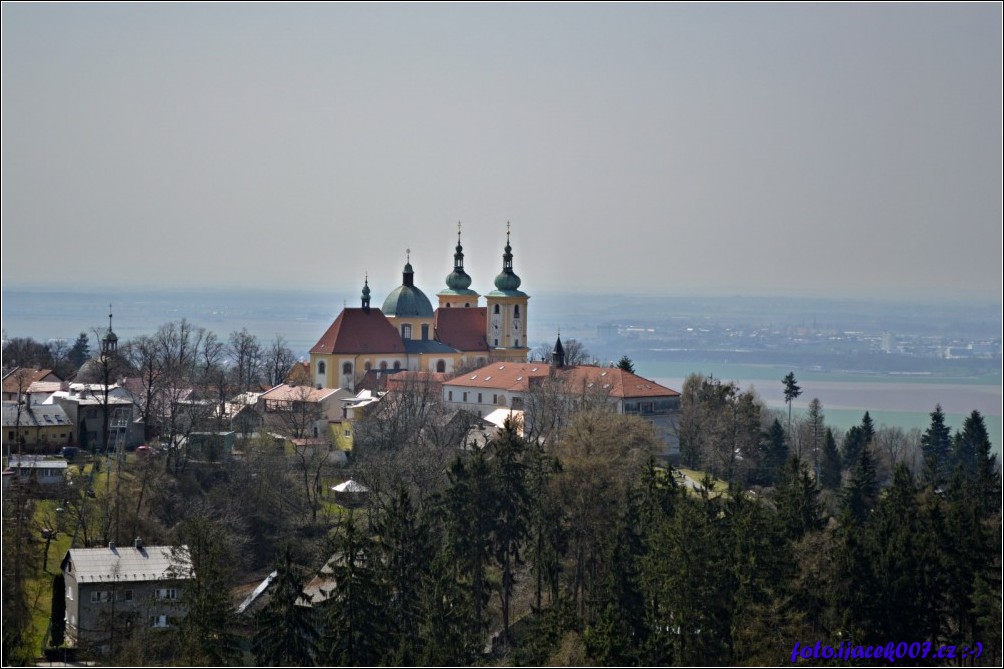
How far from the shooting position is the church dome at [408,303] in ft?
292

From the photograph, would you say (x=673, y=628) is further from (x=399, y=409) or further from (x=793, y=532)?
(x=399, y=409)

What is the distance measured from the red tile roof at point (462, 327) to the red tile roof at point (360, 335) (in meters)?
5.39

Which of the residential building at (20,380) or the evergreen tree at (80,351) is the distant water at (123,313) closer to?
the evergreen tree at (80,351)

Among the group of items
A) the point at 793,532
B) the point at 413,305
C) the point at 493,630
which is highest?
the point at 413,305

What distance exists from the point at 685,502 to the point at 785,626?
544 cm

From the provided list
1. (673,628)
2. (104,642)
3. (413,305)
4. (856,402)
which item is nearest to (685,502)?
(673,628)

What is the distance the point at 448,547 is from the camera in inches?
1396

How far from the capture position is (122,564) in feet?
116

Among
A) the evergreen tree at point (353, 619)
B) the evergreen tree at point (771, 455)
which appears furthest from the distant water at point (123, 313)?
the evergreen tree at point (771, 455)

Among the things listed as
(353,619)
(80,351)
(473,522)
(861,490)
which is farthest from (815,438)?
(80,351)

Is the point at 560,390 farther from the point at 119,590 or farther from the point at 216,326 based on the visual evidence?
the point at 216,326

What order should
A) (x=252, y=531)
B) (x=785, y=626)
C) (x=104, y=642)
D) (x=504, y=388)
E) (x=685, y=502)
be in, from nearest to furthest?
(x=785, y=626) → (x=104, y=642) → (x=685, y=502) → (x=252, y=531) → (x=504, y=388)

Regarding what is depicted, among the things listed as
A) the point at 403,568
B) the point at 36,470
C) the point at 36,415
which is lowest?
the point at 403,568

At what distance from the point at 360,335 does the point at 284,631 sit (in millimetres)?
53779
